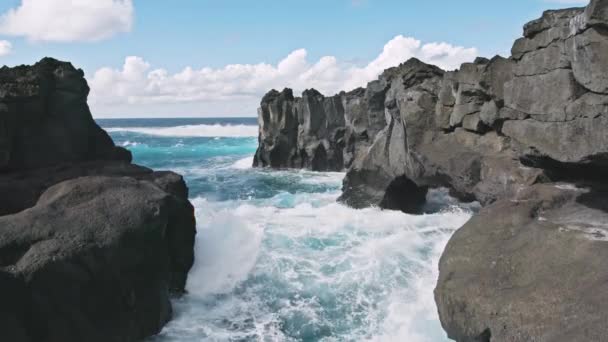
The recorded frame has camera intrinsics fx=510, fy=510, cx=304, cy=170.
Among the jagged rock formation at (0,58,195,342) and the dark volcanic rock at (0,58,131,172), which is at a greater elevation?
the dark volcanic rock at (0,58,131,172)

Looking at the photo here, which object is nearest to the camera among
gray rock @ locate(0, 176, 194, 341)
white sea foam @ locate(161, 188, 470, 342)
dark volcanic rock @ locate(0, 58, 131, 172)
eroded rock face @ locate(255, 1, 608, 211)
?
gray rock @ locate(0, 176, 194, 341)

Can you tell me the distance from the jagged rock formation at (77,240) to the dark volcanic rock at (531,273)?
20.7ft

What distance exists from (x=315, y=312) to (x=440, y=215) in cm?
1148

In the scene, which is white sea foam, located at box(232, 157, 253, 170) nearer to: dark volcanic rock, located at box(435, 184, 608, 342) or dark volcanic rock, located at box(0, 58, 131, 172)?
dark volcanic rock, located at box(0, 58, 131, 172)

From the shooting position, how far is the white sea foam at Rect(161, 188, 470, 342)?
39.3 ft

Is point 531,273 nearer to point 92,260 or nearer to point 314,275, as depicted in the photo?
point 314,275

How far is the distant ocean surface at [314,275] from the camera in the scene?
12.0 meters

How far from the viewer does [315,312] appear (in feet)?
42.9

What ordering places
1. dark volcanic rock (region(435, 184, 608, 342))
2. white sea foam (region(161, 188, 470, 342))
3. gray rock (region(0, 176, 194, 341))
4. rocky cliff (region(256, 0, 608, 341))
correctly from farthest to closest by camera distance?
1. white sea foam (region(161, 188, 470, 342))
2. gray rock (region(0, 176, 194, 341))
3. rocky cliff (region(256, 0, 608, 341))
4. dark volcanic rock (region(435, 184, 608, 342))

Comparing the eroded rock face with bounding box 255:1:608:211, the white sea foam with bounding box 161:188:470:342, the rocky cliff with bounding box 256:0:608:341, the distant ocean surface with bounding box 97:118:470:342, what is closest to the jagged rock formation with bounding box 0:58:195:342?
the white sea foam with bounding box 161:188:470:342

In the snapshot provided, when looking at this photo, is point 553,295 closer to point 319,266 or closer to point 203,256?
point 319,266

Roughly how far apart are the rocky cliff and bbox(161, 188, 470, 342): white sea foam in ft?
7.99

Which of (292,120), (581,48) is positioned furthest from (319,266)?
(292,120)

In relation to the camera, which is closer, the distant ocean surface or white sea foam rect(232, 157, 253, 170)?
the distant ocean surface
